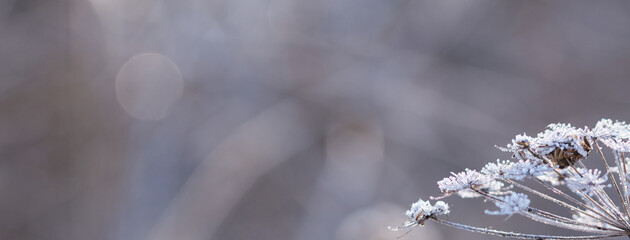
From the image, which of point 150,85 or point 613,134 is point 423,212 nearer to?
point 613,134

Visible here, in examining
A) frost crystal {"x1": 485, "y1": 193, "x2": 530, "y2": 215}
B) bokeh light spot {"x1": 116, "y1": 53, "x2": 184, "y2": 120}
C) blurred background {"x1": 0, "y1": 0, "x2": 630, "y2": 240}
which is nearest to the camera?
frost crystal {"x1": 485, "y1": 193, "x2": 530, "y2": 215}

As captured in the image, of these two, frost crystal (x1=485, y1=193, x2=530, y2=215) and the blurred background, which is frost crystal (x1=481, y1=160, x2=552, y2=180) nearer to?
frost crystal (x1=485, y1=193, x2=530, y2=215)

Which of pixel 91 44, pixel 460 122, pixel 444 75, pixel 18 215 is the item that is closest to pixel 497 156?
pixel 460 122

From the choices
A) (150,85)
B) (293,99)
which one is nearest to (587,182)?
(150,85)

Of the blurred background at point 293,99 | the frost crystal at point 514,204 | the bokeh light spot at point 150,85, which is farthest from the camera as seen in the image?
the blurred background at point 293,99

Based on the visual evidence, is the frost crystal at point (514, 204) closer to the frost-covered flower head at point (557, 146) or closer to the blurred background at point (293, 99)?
the frost-covered flower head at point (557, 146)

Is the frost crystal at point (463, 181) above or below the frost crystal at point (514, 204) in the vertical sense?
above

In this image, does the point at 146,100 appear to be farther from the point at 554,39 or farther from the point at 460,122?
the point at 554,39

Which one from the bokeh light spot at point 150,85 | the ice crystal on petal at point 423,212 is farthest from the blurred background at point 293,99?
the ice crystal on petal at point 423,212

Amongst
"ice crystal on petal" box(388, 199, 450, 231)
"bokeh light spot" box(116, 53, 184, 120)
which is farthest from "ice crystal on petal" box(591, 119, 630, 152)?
"bokeh light spot" box(116, 53, 184, 120)
